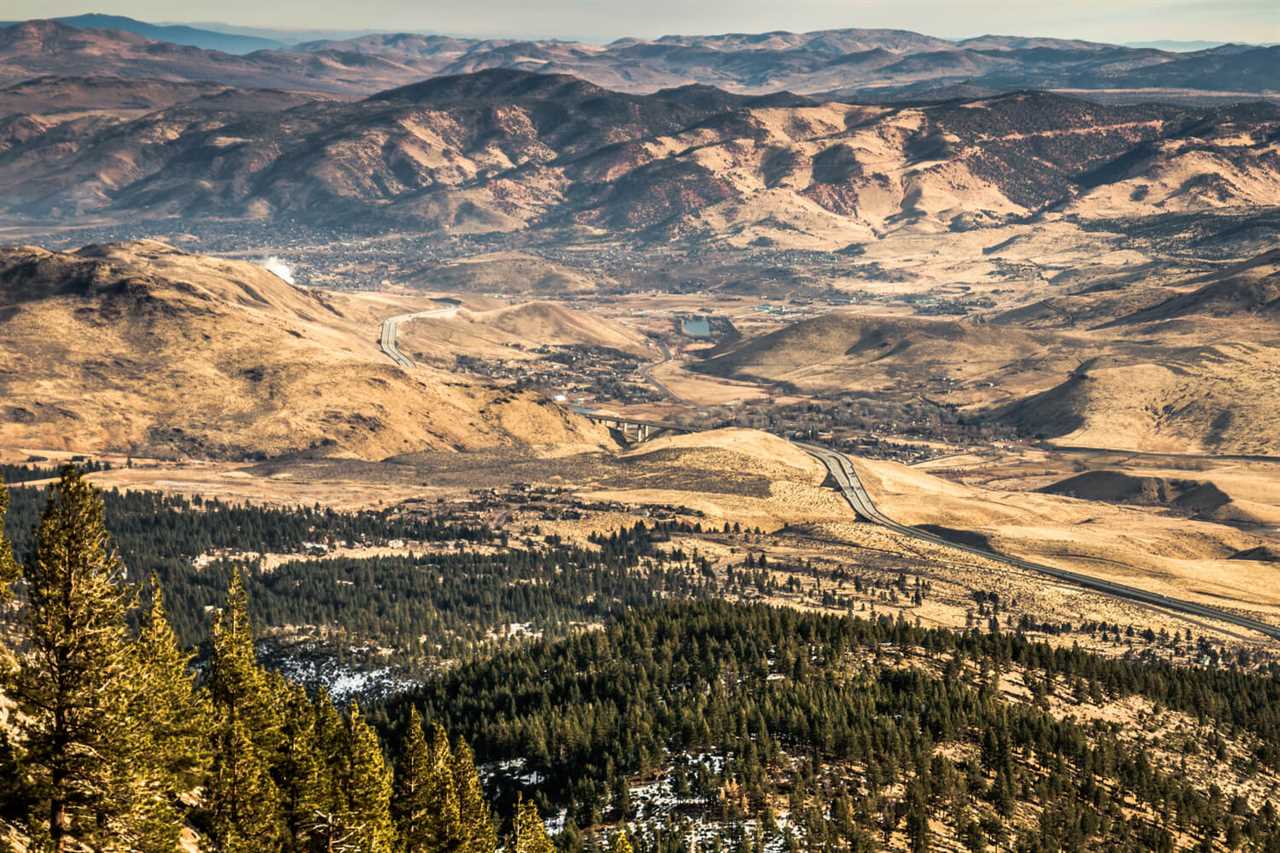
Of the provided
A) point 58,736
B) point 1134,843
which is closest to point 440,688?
point 1134,843

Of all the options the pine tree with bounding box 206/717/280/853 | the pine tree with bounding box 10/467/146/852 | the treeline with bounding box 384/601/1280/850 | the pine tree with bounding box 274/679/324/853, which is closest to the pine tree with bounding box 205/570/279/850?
the pine tree with bounding box 206/717/280/853

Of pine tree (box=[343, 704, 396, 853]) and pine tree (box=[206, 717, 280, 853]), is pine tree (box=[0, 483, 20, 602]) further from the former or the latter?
pine tree (box=[343, 704, 396, 853])

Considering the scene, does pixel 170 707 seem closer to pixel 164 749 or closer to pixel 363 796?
pixel 164 749

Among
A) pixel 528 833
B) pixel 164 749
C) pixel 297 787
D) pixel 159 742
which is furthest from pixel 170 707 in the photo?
pixel 528 833

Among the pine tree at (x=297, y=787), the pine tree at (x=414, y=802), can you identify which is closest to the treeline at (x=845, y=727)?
the pine tree at (x=414, y=802)

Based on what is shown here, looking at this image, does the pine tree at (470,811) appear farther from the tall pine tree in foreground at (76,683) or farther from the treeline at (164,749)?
the tall pine tree in foreground at (76,683)

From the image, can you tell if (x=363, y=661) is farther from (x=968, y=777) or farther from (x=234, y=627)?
(x=234, y=627)
